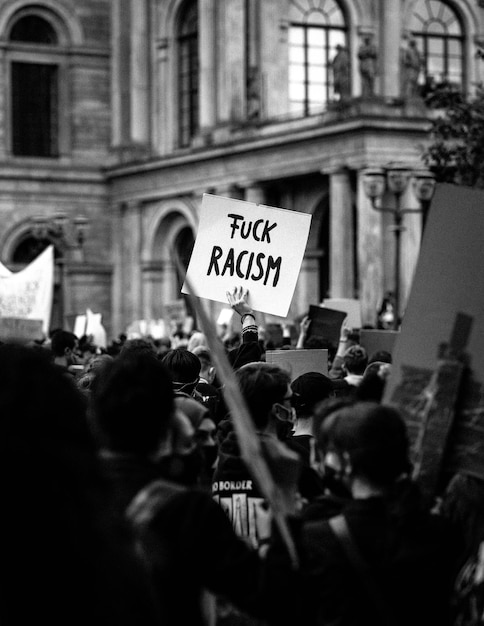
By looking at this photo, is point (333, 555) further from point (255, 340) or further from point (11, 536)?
point (255, 340)

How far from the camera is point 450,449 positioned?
5270mm

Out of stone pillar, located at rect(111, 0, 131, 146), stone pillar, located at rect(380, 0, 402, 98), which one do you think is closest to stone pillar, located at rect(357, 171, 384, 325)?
stone pillar, located at rect(380, 0, 402, 98)

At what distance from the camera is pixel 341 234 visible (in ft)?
124

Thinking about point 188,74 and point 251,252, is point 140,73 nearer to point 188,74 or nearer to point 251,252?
point 188,74

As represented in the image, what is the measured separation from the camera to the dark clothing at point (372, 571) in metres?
4.56

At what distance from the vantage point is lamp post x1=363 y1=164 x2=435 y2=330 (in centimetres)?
2908

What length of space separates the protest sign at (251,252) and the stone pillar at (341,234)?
2682cm

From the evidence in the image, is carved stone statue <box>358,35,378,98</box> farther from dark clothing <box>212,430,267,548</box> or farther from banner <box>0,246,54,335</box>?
dark clothing <box>212,430,267,548</box>

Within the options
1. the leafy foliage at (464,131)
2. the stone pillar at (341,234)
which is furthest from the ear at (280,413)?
the stone pillar at (341,234)

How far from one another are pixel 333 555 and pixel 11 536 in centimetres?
139

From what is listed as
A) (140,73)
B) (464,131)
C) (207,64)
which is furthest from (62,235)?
(464,131)

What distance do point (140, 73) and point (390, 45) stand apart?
889cm

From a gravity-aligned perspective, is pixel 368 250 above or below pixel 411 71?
below

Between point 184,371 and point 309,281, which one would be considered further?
point 309,281
